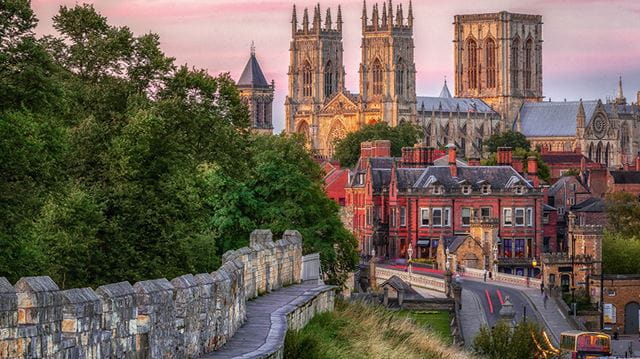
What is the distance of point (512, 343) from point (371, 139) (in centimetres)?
12036

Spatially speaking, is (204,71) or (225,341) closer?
(225,341)

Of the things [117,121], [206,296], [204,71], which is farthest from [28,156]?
[204,71]

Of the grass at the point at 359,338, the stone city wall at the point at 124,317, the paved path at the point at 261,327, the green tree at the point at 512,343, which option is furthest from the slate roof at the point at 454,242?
the stone city wall at the point at 124,317

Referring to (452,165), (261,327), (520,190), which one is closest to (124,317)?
(261,327)

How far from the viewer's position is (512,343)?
59.2 meters

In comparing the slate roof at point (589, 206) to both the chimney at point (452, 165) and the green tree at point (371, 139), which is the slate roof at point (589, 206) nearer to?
the chimney at point (452, 165)

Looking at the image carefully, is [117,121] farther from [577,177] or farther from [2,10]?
[577,177]

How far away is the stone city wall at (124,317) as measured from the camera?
53.5 feet

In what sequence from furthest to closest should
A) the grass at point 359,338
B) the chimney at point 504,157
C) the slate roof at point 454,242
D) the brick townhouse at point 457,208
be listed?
the chimney at point 504,157 < the brick townhouse at point 457,208 < the slate roof at point 454,242 < the grass at point 359,338

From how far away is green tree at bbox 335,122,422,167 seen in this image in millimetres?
179000

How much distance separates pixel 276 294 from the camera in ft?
109

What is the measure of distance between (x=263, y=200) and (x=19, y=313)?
1923 inches

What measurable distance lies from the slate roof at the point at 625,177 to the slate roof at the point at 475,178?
41.4 metres

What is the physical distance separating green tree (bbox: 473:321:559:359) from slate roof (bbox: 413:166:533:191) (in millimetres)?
49445
